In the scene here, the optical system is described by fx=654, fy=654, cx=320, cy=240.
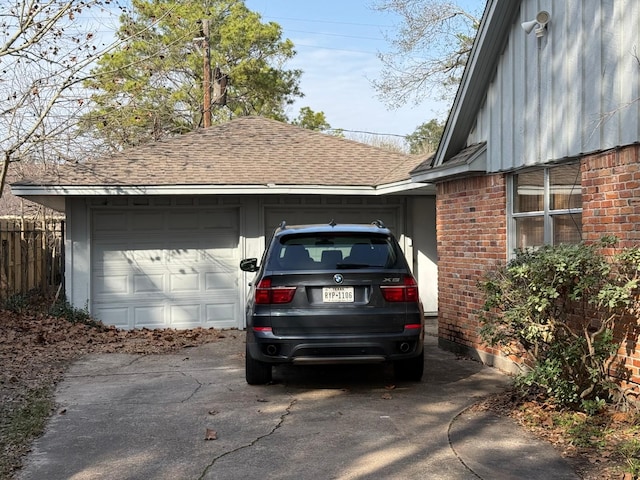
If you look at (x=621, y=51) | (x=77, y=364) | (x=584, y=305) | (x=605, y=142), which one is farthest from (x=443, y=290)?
(x=77, y=364)

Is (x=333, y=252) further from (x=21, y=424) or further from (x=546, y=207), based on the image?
(x=21, y=424)

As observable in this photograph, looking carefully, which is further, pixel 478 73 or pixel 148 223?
pixel 148 223

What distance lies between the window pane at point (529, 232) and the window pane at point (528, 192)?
0.40ft

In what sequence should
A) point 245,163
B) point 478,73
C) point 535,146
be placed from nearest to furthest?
point 535,146, point 478,73, point 245,163

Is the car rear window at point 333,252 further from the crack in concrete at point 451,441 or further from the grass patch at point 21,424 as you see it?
the grass patch at point 21,424

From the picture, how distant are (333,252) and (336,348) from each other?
40.7 inches


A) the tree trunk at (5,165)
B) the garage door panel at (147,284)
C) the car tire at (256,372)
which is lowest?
→ the car tire at (256,372)

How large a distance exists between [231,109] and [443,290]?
21439 millimetres

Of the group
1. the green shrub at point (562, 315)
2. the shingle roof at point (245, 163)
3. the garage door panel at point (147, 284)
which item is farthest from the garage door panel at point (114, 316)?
the green shrub at point (562, 315)

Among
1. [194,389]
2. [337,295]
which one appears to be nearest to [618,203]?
[337,295]

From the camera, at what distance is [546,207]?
7.35 meters

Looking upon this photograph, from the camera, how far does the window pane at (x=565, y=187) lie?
6.81 metres

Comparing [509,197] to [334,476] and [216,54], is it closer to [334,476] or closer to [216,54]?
[334,476]

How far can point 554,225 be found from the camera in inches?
286
